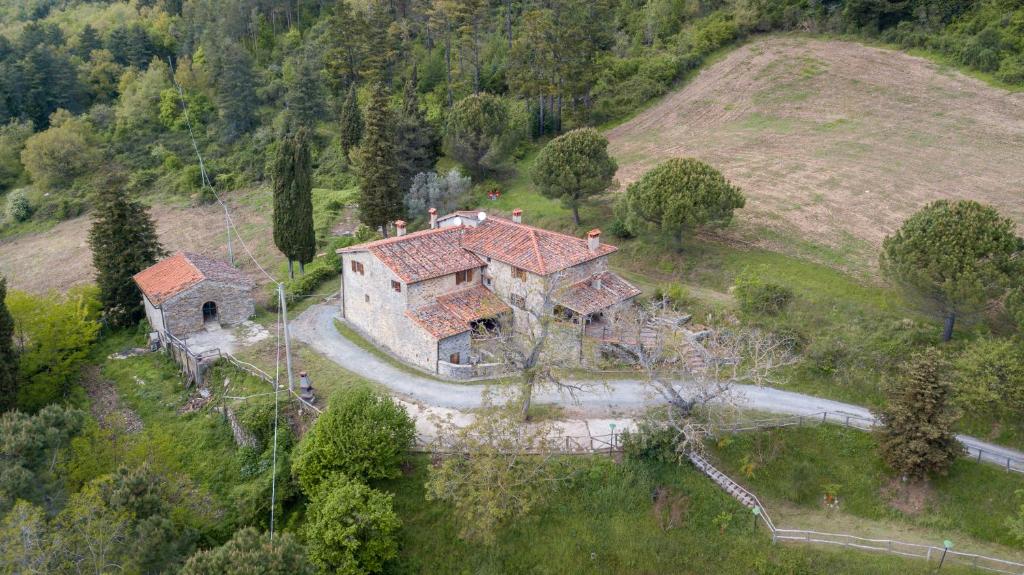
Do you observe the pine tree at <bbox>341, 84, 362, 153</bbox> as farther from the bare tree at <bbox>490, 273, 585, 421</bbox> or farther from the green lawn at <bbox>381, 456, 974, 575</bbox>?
the green lawn at <bbox>381, 456, 974, 575</bbox>

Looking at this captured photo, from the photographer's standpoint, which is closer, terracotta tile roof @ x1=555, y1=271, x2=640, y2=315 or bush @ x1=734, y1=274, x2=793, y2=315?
terracotta tile roof @ x1=555, y1=271, x2=640, y2=315

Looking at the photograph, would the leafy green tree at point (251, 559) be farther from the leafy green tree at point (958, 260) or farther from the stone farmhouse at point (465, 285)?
the leafy green tree at point (958, 260)

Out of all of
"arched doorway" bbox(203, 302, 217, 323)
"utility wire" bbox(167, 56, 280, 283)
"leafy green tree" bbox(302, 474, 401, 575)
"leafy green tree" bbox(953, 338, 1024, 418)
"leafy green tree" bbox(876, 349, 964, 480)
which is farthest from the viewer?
"utility wire" bbox(167, 56, 280, 283)

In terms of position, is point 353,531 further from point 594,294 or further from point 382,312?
point 594,294

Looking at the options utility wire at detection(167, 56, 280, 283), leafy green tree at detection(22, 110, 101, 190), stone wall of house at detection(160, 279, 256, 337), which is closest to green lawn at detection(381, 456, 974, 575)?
stone wall of house at detection(160, 279, 256, 337)

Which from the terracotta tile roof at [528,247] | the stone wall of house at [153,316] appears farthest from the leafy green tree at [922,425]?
the stone wall of house at [153,316]
